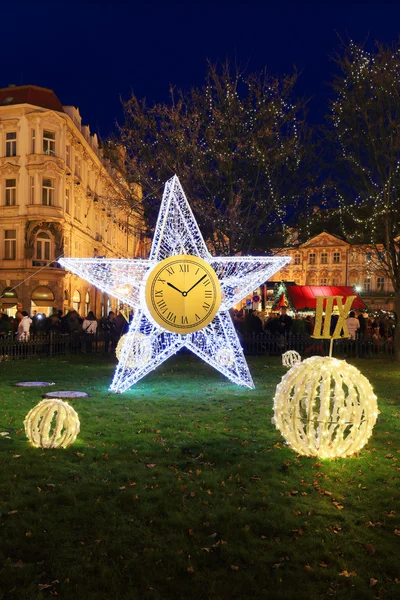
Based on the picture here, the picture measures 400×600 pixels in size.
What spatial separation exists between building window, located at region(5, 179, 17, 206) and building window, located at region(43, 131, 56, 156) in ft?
10.3

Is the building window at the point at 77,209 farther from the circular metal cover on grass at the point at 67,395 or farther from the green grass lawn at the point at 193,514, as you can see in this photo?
the green grass lawn at the point at 193,514

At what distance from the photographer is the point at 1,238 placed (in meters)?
37.7

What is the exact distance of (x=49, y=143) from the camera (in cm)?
3781

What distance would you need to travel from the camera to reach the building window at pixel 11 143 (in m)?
37.9

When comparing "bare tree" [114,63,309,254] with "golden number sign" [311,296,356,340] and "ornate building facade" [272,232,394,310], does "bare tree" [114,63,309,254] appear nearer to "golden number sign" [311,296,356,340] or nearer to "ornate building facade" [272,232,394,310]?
"golden number sign" [311,296,356,340]

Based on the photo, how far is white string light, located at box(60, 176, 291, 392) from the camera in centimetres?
1231

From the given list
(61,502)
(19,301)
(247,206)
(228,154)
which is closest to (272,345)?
(247,206)

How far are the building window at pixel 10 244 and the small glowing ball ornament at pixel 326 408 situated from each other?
1338 inches

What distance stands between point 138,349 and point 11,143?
29633 millimetres

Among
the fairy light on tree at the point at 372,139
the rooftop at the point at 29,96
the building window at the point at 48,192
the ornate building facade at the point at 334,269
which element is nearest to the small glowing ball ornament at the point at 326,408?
the fairy light on tree at the point at 372,139

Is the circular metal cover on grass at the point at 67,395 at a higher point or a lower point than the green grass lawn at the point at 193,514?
higher

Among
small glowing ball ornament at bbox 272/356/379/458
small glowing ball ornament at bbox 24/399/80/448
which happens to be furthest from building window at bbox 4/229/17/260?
small glowing ball ornament at bbox 272/356/379/458

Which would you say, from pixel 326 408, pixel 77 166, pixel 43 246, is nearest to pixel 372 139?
pixel 326 408

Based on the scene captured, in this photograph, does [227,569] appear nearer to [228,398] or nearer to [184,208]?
[228,398]
